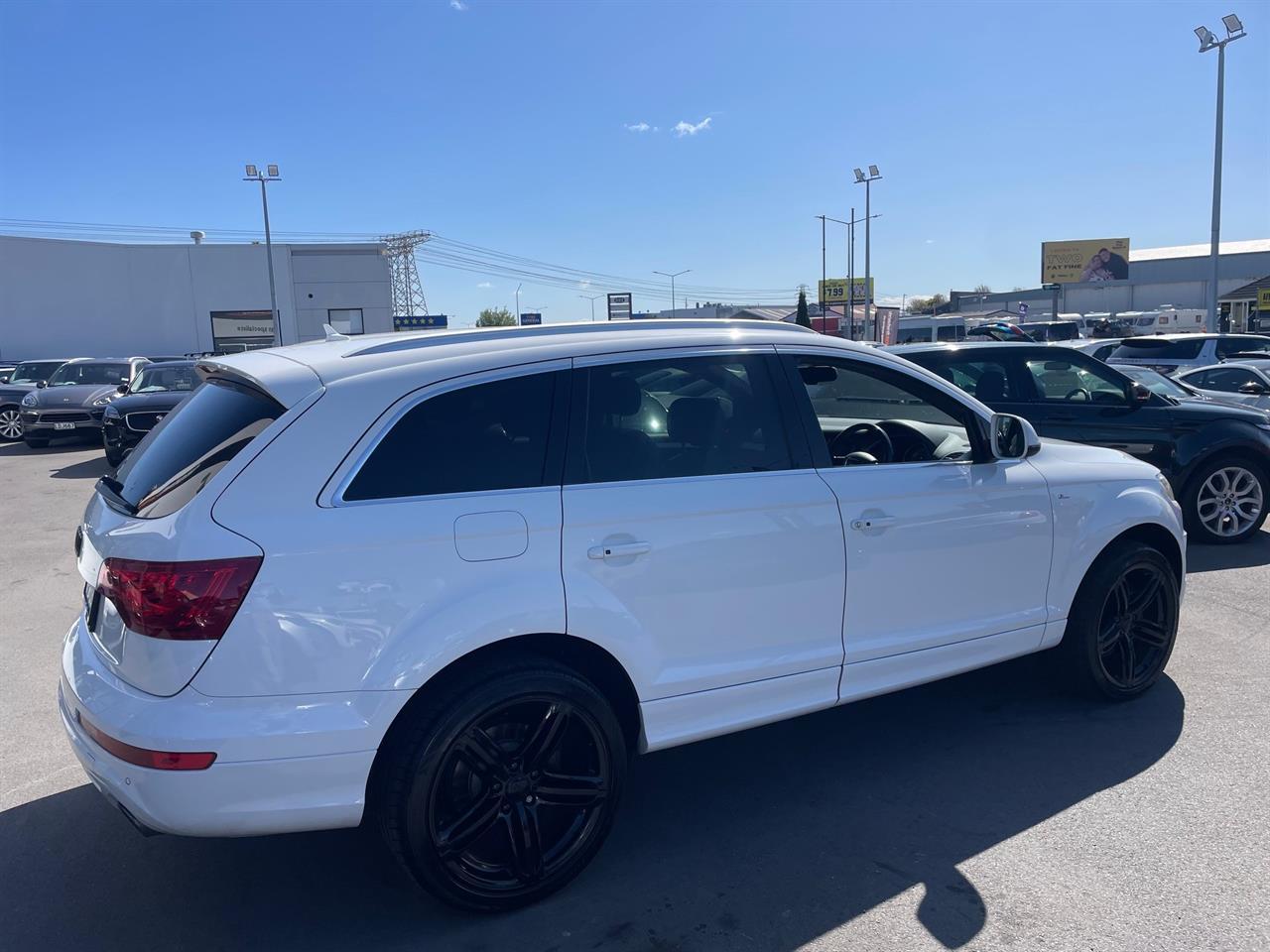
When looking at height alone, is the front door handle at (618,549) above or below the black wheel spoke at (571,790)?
above

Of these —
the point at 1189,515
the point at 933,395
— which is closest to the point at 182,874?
the point at 933,395

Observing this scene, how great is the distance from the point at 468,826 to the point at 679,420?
5.19 ft

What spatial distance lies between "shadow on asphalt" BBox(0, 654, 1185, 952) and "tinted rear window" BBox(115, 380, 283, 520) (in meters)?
1.38

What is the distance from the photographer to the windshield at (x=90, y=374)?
17656mm

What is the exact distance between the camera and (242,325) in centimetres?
4441

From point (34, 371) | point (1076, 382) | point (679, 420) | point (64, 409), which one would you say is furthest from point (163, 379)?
point (679, 420)

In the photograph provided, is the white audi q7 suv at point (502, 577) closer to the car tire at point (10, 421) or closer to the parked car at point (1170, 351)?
the parked car at point (1170, 351)

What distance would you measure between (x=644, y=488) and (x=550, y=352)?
23.1 inches

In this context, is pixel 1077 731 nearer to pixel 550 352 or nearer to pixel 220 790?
pixel 550 352

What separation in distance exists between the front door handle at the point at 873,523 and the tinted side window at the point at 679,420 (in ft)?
1.18

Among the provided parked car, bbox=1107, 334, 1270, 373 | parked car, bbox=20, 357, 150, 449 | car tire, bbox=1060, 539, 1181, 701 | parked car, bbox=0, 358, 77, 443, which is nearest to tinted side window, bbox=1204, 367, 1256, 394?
parked car, bbox=1107, 334, 1270, 373

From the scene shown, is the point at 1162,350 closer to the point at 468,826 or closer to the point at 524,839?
the point at 524,839

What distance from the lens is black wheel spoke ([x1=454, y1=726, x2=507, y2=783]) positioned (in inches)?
114

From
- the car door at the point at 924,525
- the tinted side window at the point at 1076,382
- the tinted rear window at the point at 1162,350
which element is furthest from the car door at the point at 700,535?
the tinted rear window at the point at 1162,350
